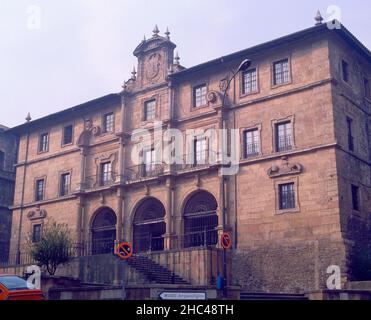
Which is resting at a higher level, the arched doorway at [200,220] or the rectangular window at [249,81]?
the rectangular window at [249,81]

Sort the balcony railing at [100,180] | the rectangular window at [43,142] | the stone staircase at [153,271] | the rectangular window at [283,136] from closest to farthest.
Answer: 1. the stone staircase at [153,271]
2. the rectangular window at [283,136]
3. the balcony railing at [100,180]
4. the rectangular window at [43,142]

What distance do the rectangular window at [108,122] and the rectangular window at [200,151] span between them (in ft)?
25.4

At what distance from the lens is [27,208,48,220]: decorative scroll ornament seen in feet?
122

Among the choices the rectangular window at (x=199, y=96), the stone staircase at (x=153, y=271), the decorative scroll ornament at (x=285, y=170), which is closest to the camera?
the stone staircase at (x=153, y=271)

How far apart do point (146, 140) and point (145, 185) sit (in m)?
2.97

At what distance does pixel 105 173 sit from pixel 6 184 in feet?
46.8

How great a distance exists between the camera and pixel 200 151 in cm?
3008

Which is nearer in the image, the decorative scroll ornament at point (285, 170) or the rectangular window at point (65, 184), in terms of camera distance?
the decorative scroll ornament at point (285, 170)

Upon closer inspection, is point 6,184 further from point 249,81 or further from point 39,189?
point 249,81

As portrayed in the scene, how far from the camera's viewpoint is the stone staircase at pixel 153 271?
24.4m

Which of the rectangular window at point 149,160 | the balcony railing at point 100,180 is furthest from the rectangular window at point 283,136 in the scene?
the balcony railing at point 100,180

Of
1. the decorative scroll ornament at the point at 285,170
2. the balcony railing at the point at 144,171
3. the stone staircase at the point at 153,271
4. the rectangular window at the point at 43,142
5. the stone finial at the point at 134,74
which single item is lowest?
the stone staircase at the point at 153,271

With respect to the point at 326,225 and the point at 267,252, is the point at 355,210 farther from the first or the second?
the point at 267,252

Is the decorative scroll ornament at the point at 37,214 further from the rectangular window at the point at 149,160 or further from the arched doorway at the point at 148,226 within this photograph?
the rectangular window at the point at 149,160
